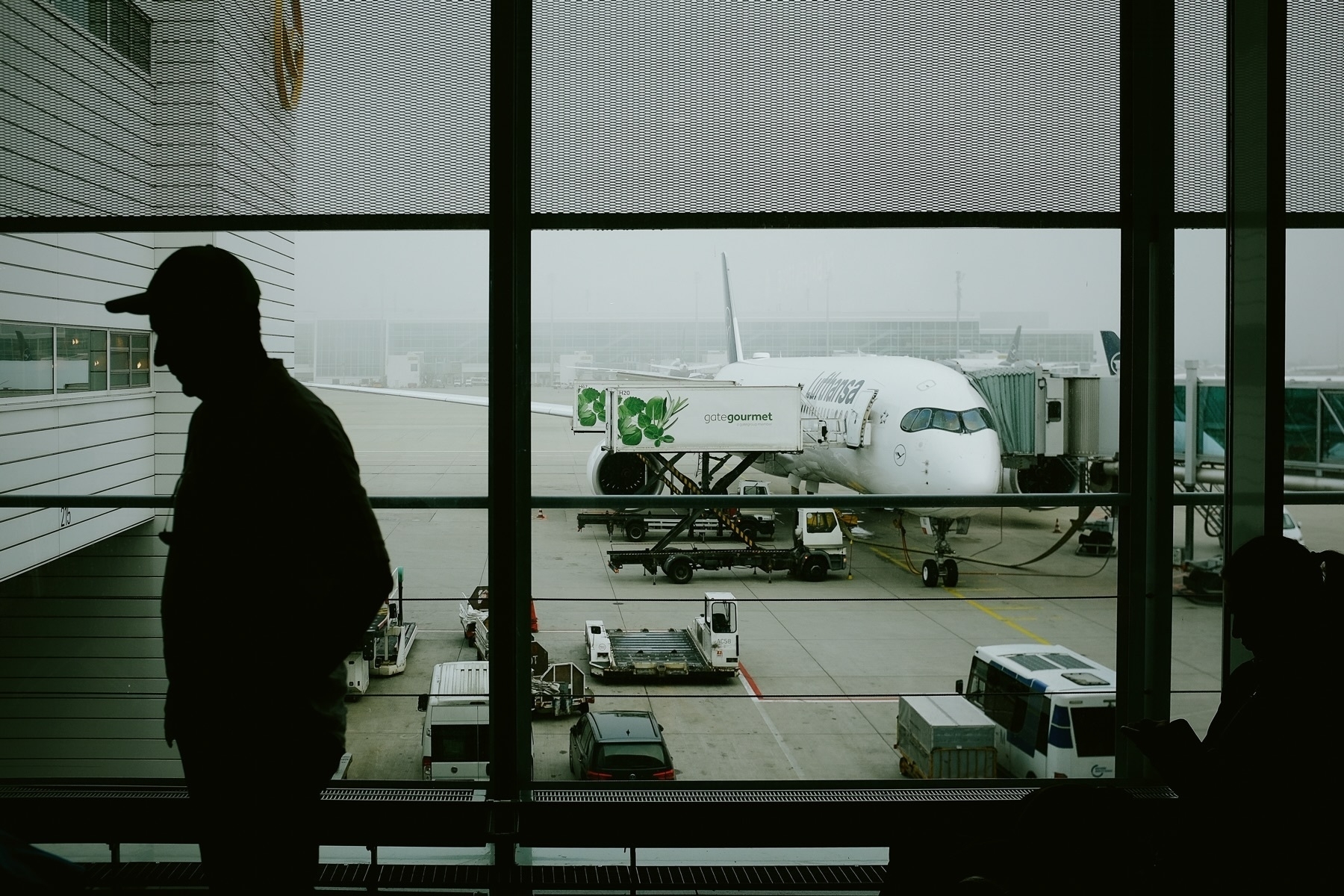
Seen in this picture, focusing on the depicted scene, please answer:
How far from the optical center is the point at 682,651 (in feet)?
33.2

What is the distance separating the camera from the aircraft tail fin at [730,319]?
28.4 metres

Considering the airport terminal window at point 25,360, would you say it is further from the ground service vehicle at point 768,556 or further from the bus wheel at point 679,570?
the bus wheel at point 679,570

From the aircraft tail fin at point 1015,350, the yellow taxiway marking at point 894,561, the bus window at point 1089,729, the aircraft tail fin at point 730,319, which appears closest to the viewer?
the bus window at point 1089,729

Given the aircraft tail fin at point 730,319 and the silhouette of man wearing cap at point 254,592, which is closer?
the silhouette of man wearing cap at point 254,592

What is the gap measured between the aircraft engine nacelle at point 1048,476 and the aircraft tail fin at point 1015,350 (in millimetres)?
1918

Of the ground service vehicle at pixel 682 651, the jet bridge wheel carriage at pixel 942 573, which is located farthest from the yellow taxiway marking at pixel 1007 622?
the ground service vehicle at pixel 682 651

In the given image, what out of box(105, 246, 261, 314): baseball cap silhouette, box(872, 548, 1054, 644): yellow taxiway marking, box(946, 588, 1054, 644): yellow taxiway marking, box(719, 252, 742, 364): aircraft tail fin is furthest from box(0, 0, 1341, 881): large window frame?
box(719, 252, 742, 364): aircraft tail fin

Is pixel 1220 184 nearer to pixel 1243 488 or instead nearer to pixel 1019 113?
pixel 1019 113

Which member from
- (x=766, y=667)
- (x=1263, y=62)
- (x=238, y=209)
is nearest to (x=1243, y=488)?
(x=1263, y=62)

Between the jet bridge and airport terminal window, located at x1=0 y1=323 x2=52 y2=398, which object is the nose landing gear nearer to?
the jet bridge

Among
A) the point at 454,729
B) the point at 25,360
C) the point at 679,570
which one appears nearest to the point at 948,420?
the point at 679,570

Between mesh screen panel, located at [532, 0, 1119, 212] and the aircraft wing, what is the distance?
1129mm

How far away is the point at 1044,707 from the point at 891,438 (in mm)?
9475

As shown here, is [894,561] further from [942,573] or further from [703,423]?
[703,423]
